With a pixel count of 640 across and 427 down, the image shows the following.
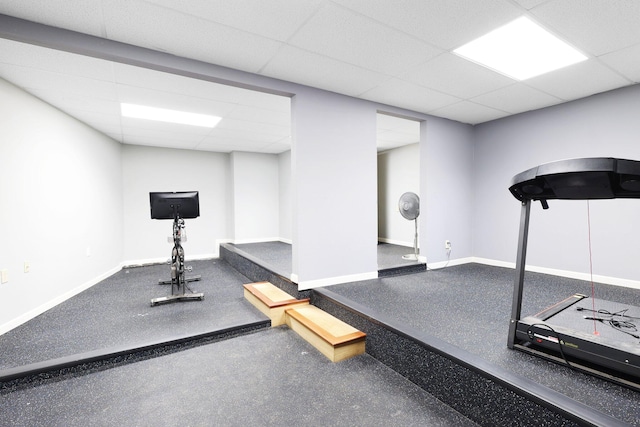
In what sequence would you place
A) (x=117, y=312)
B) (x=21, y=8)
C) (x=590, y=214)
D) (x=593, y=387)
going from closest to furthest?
(x=593, y=387)
(x=21, y=8)
(x=117, y=312)
(x=590, y=214)

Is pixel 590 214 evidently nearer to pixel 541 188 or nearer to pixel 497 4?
pixel 541 188

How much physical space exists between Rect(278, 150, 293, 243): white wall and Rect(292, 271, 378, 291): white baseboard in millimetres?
3328

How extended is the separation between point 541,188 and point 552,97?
248 centimetres

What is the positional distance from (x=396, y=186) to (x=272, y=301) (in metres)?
4.15

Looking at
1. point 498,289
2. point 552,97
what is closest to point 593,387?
point 498,289

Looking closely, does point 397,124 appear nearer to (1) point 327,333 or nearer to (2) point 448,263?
(2) point 448,263

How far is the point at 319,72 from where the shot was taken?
2809 mm

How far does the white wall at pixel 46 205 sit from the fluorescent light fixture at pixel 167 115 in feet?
2.56

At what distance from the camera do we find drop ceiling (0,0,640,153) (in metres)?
1.92

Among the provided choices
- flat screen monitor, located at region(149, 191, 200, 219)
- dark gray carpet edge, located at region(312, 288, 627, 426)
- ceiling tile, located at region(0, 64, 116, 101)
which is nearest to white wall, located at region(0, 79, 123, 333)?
ceiling tile, located at region(0, 64, 116, 101)

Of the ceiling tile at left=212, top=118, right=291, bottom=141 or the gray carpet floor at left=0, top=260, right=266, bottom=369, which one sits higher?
the ceiling tile at left=212, top=118, right=291, bottom=141

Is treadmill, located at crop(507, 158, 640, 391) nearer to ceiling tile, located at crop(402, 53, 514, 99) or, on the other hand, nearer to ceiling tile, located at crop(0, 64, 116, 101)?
ceiling tile, located at crop(402, 53, 514, 99)

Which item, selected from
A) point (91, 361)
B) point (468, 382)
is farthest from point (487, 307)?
point (91, 361)

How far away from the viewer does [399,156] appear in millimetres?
6254
